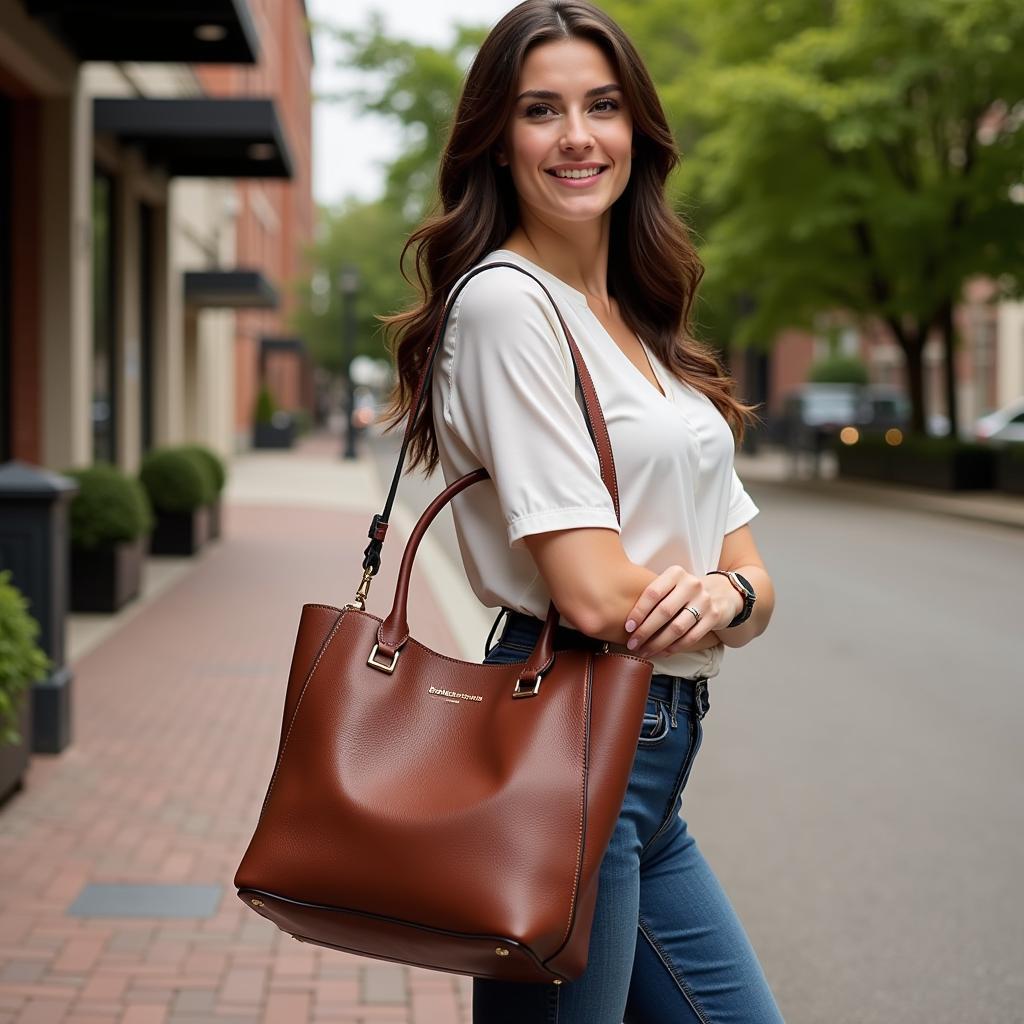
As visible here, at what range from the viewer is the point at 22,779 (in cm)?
575

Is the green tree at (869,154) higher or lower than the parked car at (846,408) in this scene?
higher

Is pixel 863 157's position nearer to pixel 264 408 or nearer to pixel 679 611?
pixel 264 408

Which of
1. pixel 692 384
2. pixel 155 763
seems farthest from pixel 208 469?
pixel 692 384

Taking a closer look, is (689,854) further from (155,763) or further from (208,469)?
(208,469)

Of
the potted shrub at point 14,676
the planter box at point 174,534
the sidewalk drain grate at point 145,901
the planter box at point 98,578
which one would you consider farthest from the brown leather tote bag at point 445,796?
the planter box at point 174,534

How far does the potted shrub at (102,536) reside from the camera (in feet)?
34.7

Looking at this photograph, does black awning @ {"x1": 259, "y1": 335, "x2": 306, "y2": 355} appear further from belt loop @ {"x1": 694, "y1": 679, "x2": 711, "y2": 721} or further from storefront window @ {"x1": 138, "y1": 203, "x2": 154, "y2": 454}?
belt loop @ {"x1": 694, "y1": 679, "x2": 711, "y2": 721}

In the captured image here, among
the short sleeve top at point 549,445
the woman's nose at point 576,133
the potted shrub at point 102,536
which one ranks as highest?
the woman's nose at point 576,133

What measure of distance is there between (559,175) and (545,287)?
0.24 meters

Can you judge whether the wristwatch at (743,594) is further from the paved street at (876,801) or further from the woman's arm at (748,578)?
the paved street at (876,801)

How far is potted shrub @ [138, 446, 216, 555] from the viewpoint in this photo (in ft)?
46.4

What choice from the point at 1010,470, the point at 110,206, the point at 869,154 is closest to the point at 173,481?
the point at 110,206

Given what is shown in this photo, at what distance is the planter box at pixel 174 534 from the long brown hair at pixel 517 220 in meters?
12.3

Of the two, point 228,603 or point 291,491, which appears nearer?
point 228,603
